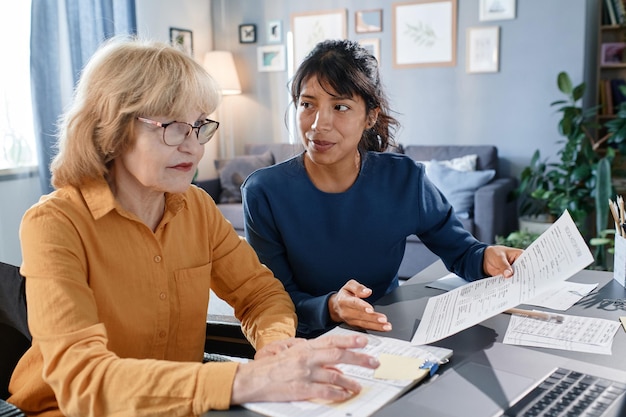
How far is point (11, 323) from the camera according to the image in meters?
1.20

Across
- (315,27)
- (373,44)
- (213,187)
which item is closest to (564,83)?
(373,44)

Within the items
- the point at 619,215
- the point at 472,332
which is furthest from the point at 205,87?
the point at 619,215

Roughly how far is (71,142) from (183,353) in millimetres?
465

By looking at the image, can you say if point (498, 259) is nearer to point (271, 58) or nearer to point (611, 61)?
point (611, 61)

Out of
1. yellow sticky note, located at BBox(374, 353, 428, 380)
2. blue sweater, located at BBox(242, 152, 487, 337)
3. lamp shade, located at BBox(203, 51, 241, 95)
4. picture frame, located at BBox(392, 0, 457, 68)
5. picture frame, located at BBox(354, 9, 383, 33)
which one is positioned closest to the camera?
yellow sticky note, located at BBox(374, 353, 428, 380)

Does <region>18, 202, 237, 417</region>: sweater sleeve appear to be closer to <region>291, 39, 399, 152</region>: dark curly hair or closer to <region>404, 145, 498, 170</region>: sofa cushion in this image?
<region>291, 39, 399, 152</region>: dark curly hair

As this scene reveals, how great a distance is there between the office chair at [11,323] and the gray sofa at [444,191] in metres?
2.77

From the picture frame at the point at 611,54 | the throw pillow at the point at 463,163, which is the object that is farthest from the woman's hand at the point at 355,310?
the picture frame at the point at 611,54

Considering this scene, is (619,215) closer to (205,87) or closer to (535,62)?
(205,87)

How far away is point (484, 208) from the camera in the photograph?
3951 millimetres

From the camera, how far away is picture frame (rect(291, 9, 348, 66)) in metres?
5.09

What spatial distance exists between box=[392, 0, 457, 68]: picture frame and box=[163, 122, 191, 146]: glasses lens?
3.94 meters

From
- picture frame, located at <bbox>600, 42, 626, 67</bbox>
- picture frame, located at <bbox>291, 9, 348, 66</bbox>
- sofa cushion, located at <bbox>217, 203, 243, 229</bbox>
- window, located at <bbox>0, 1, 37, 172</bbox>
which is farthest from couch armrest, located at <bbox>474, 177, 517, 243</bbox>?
window, located at <bbox>0, 1, 37, 172</bbox>

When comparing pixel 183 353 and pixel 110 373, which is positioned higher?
pixel 110 373
